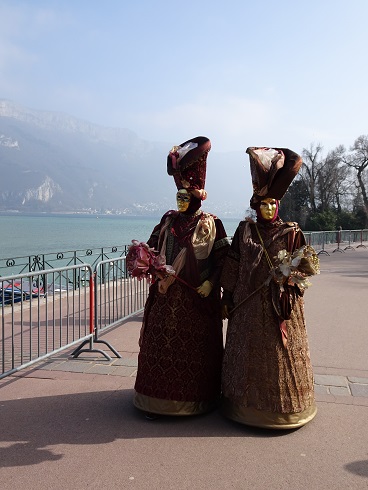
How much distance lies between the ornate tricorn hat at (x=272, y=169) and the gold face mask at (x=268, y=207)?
0.03 m

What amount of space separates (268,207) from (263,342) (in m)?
1.09

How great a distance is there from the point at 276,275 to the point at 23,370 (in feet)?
10.5

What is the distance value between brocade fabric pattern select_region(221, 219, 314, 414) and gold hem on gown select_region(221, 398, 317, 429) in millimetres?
34

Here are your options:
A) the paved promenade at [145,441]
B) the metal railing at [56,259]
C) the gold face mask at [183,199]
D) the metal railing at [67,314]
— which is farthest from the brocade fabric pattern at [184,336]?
the metal railing at [56,259]

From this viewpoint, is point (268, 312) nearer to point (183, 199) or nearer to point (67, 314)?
point (183, 199)

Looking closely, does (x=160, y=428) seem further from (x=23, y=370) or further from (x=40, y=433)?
(x=23, y=370)

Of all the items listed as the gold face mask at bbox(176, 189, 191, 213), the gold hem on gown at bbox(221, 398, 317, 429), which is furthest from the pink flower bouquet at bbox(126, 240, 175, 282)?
the gold hem on gown at bbox(221, 398, 317, 429)

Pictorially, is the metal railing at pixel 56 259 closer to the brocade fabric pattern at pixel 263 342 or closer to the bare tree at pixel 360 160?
the brocade fabric pattern at pixel 263 342

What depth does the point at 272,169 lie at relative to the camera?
4.05 m

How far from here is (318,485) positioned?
3.27m

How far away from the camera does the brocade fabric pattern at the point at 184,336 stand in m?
4.19

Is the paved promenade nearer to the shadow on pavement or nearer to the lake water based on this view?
the shadow on pavement

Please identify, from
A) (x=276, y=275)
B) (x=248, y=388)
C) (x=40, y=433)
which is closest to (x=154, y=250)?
(x=276, y=275)

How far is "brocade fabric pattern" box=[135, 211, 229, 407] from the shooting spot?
4188mm
